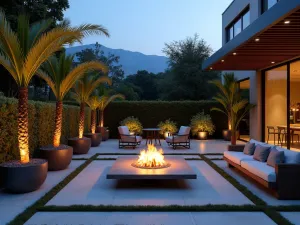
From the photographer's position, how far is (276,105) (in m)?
11.6

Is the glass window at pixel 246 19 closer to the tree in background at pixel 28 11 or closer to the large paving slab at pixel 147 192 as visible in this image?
the tree in background at pixel 28 11

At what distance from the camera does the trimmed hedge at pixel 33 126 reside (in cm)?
550

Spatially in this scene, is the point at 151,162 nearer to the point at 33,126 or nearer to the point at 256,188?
the point at 256,188

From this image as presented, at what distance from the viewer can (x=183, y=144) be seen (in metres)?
12.9

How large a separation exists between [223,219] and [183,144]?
29.4 ft

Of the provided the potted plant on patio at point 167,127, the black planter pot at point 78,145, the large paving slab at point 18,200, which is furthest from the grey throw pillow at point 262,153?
the potted plant on patio at point 167,127

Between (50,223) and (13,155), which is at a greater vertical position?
(13,155)

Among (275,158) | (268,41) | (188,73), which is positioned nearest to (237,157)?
(275,158)

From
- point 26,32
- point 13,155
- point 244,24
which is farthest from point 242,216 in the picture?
point 244,24

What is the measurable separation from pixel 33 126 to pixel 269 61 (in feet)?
28.2

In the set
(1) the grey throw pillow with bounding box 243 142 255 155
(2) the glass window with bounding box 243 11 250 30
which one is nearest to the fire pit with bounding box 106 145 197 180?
(1) the grey throw pillow with bounding box 243 142 255 155

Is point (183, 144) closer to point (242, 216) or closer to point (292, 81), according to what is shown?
point (292, 81)

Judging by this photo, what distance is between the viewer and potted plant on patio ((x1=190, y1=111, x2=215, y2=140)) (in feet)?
50.5

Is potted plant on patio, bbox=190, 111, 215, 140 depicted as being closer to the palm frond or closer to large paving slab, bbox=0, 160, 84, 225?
large paving slab, bbox=0, 160, 84, 225
